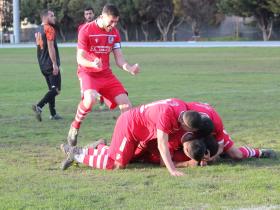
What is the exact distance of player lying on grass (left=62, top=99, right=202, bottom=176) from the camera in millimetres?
7297

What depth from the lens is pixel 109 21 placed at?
9.27 meters

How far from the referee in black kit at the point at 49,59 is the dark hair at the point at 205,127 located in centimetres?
562

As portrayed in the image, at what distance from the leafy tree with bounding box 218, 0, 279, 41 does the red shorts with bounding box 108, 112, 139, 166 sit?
57.3 m

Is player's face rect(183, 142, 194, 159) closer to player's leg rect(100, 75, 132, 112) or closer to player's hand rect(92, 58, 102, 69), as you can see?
player's hand rect(92, 58, 102, 69)

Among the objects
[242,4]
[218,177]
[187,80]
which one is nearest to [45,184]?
[218,177]

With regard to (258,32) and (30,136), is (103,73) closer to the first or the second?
(30,136)

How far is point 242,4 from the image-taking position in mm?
65312

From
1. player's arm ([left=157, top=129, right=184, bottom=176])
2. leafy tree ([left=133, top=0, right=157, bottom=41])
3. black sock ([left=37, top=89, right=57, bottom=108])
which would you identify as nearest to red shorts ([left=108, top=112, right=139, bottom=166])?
player's arm ([left=157, top=129, right=184, bottom=176])

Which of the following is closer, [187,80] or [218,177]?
[218,177]

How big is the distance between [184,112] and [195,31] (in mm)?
66694

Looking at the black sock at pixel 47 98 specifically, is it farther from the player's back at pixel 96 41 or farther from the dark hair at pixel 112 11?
the dark hair at pixel 112 11

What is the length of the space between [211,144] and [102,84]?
102 inches

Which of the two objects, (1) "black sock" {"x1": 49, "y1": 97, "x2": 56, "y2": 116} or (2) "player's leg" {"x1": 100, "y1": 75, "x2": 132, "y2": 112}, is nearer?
(2) "player's leg" {"x1": 100, "y1": 75, "x2": 132, "y2": 112}

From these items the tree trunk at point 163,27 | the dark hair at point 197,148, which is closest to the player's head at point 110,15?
the dark hair at point 197,148
